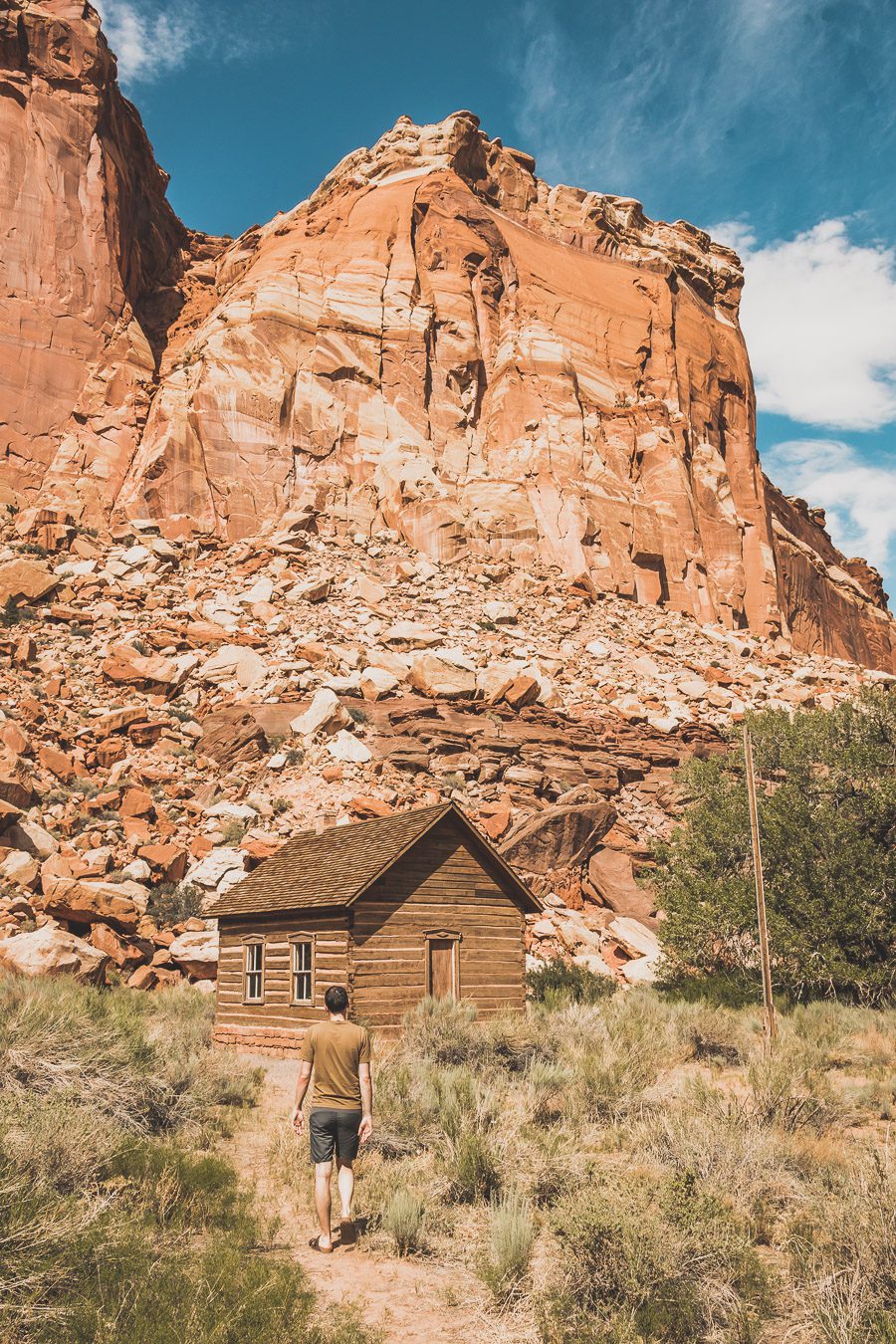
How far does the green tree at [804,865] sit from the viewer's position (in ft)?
57.9

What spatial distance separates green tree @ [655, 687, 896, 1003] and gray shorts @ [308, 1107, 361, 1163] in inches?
483

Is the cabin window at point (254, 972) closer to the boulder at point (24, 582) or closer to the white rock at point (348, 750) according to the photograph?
the white rock at point (348, 750)

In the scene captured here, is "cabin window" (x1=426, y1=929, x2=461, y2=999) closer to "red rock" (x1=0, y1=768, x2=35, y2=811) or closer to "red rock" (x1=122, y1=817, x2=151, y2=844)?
"red rock" (x1=122, y1=817, x2=151, y2=844)

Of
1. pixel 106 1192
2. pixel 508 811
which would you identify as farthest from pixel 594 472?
pixel 106 1192

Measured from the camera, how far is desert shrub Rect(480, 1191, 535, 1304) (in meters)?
6.47

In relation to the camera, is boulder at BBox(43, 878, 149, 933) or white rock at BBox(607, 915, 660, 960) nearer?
boulder at BBox(43, 878, 149, 933)

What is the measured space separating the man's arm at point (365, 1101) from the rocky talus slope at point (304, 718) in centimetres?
1264

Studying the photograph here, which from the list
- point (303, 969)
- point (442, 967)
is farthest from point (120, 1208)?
point (442, 967)

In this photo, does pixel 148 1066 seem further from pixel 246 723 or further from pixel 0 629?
pixel 0 629

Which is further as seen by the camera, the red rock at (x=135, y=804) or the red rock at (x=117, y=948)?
the red rock at (x=135, y=804)

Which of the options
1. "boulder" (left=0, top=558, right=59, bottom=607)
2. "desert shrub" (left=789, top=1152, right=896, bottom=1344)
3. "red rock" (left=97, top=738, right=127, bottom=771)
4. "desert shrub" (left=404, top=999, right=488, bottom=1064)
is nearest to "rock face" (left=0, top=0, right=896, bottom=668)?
"boulder" (left=0, top=558, right=59, bottom=607)

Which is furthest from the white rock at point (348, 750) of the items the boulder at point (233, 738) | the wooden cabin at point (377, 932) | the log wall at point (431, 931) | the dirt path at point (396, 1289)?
the dirt path at point (396, 1289)

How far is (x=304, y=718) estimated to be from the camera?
3203 cm

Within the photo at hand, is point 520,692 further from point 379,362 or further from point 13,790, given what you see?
point 379,362
